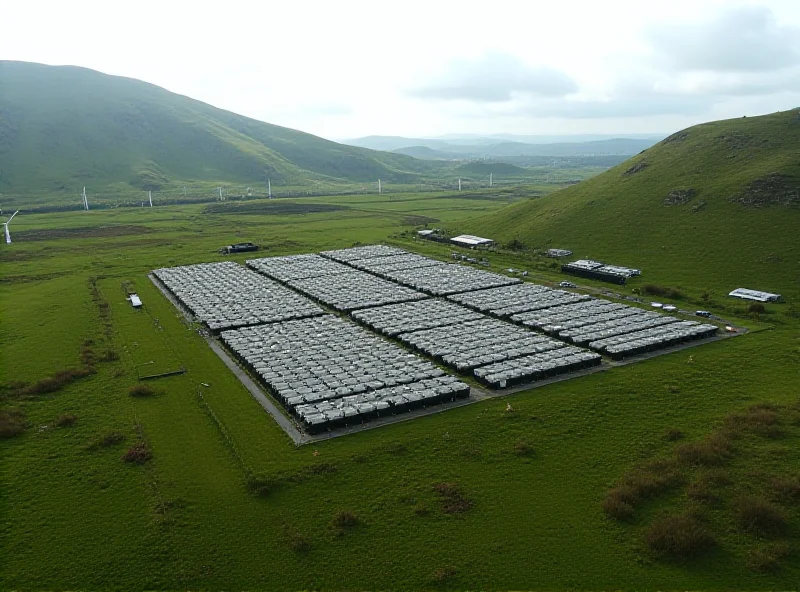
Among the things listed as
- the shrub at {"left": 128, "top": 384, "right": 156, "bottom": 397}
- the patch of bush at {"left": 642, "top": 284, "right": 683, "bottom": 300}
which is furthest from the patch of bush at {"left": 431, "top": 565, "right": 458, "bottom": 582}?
the patch of bush at {"left": 642, "top": 284, "right": 683, "bottom": 300}

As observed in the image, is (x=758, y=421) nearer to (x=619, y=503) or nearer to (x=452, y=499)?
(x=619, y=503)

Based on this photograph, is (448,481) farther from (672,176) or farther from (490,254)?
(672,176)

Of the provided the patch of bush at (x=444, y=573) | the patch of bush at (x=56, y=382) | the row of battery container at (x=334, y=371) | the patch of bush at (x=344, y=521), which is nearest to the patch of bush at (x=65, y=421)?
the patch of bush at (x=56, y=382)

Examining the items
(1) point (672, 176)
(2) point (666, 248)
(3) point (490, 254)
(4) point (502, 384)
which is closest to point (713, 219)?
(2) point (666, 248)

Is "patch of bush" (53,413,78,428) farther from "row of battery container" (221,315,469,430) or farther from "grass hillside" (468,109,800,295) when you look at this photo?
"grass hillside" (468,109,800,295)

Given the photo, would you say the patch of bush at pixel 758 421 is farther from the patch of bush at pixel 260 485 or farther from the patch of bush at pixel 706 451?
the patch of bush at pixel 260 485

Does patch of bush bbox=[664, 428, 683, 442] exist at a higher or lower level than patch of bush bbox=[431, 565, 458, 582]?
higher

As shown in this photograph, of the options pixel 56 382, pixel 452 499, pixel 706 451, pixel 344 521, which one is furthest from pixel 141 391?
pixel 706 451
